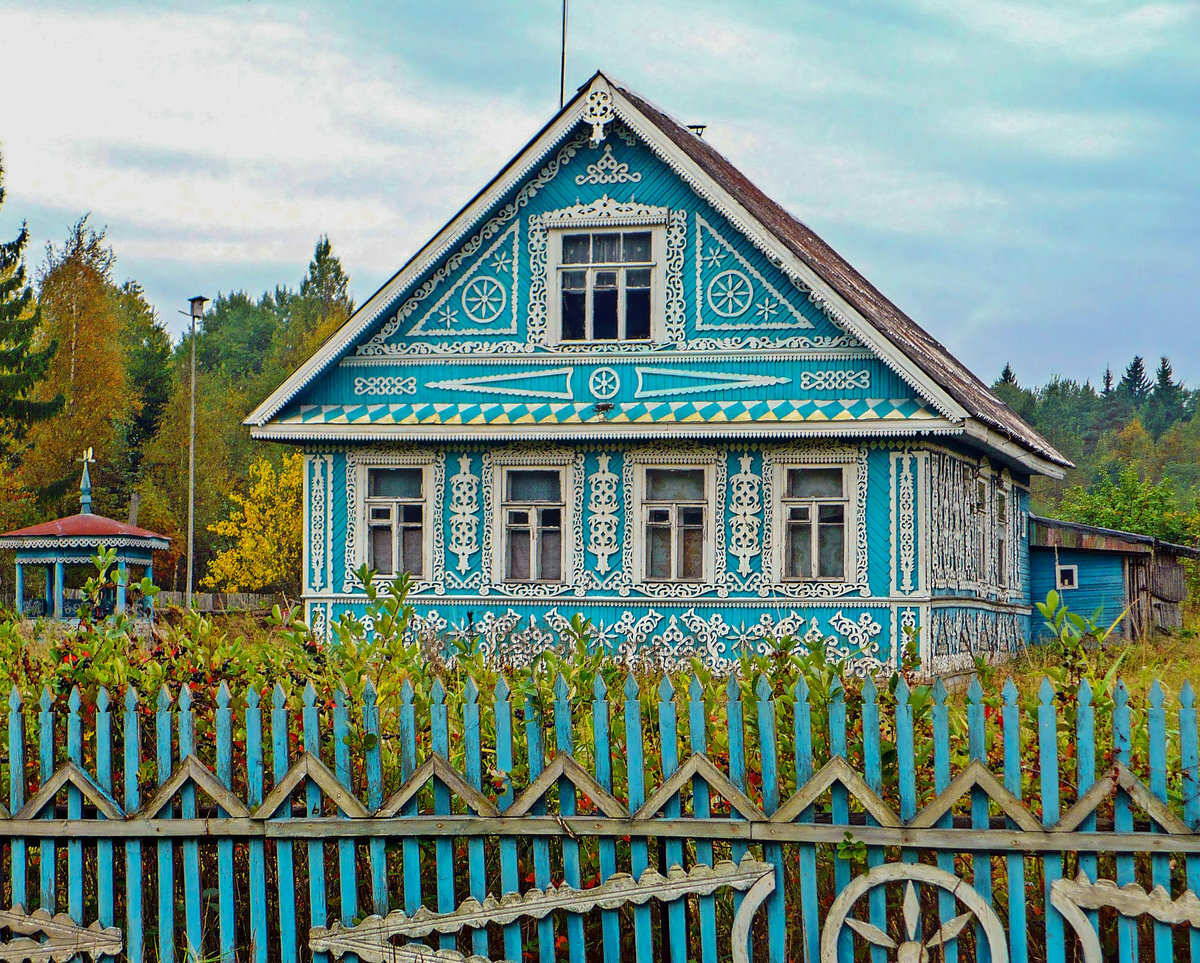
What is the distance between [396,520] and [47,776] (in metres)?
11.0

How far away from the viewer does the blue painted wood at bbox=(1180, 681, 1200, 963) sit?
5.04m

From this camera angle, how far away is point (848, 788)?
17.1 feet

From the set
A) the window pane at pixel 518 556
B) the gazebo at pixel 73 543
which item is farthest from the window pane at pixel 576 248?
the gazebo at pixel 73 543

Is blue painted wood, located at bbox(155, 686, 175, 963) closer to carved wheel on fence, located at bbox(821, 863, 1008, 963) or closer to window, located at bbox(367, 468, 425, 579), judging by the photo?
carved wheel on fence, located at bbox(821, 863, 1008, 963)

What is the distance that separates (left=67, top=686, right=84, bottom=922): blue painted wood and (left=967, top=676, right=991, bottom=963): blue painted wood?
3634 millimetres

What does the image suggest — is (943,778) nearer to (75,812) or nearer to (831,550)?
(75,812)

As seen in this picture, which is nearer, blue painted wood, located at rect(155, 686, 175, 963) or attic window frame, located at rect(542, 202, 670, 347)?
blue painted wood, located at rect(155, 686, 175, 963)

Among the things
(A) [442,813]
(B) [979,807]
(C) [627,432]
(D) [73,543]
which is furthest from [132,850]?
(D) [73,543]

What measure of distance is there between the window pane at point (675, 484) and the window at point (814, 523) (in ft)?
3.36

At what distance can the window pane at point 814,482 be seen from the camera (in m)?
16.0

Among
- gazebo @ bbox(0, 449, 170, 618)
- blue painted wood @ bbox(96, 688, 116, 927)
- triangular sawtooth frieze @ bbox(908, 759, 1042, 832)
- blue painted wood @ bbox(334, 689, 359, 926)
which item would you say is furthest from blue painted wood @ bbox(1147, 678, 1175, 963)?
gazebo @ bbox(0, 449, 170, 618)

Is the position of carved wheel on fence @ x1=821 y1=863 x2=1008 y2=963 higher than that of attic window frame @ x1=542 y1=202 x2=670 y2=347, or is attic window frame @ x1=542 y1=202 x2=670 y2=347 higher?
attic window frame @ x1=542 y1=202 x2=670 y2=347

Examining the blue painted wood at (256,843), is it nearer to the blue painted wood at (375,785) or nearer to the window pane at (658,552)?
the blue painted wood at (375,785)

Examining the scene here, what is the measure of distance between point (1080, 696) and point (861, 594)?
1060 cm
